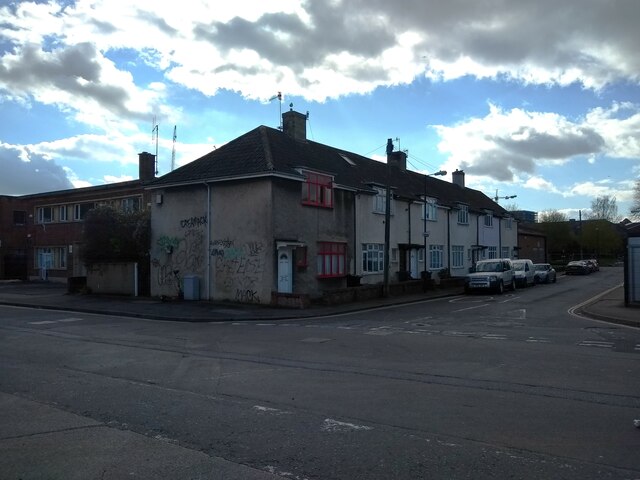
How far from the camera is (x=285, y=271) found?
23.7 metres

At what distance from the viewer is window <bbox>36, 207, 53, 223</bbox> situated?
1606 inches

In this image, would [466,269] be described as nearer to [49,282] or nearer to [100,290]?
[100,290]

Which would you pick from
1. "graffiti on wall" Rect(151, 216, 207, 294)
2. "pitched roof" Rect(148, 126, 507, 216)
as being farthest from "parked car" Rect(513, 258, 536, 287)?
"graffiti on wall" Rect(151, 216, 207, 294)

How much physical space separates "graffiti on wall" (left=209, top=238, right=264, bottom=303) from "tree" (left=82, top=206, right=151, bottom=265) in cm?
595

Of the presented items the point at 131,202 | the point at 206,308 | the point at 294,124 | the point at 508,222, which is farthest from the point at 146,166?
the point at 508,222

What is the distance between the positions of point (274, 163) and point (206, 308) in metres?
6.75

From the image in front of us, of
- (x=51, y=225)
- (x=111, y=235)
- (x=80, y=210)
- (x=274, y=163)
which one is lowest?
(x=111, y=235)

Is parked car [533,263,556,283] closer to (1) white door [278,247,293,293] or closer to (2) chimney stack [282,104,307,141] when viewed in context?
(2) chimney stack [282,104,307,141]

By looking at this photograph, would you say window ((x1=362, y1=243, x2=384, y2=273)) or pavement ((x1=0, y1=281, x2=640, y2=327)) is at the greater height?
window ((x1=362, y1=243, x2=384, y2=273))

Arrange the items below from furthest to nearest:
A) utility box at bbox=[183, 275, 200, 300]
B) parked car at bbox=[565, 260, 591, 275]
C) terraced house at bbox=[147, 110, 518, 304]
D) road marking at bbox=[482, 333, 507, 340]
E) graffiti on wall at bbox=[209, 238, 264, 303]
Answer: parked car at bbox=[565, 260, 591, 275]
utility box at bbox=[183, 275, 200, 300]
terraced house at bbox=[147, 110, 518, 304]
graffiti on wall at bbox=[209, 238, 264, 303]
road marking at bbox=[482, 333, 507, 340]

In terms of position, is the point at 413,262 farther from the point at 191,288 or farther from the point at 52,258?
the point at 52,258

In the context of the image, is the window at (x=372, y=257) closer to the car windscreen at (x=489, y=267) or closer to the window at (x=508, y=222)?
the car windscreen at (x=489, y=267)

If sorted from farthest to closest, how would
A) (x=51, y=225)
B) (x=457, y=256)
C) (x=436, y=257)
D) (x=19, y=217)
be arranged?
(x=19, y=217) < (x=457, y=256) < (x=51, y=225) < (x=436, y=257)

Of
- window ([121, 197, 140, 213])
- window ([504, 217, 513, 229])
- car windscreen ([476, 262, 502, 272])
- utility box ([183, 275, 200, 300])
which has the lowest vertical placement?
utility box ([183, 275, 200, 300])
